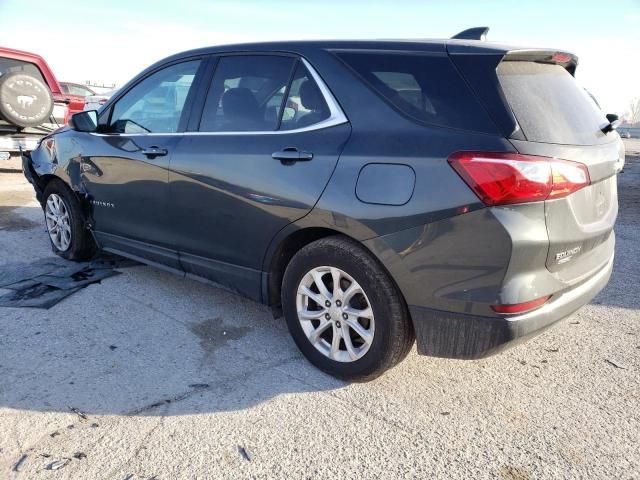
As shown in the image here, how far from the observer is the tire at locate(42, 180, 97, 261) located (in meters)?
4.68

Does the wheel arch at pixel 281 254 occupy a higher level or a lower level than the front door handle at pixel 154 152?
lower

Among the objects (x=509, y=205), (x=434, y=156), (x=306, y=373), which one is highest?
(x=434, y=156)

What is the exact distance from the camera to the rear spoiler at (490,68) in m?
2.32

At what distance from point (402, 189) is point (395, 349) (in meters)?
0.81

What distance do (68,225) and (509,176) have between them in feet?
13.0

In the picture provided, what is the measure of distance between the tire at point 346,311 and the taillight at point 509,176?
25.5 inches

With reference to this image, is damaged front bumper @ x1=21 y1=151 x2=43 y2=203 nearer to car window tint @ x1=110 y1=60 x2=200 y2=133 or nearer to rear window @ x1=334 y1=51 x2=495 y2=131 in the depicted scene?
car window tint @ x1=110 y1=60 x2=200 y2=133

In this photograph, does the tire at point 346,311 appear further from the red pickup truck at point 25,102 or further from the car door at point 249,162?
the red pickup truck at point 25,102

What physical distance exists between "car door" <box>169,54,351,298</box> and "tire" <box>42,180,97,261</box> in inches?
60.9

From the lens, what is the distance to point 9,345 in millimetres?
3205

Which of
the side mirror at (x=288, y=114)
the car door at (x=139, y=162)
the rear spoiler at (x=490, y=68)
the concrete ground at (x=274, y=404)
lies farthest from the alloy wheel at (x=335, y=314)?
the car door at (x=139, y=162)

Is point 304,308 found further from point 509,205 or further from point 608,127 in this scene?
point 608,127

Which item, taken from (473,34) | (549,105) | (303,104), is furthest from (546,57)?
(303,104)

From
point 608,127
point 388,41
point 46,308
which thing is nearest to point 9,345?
point 46,308
